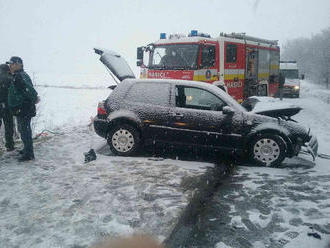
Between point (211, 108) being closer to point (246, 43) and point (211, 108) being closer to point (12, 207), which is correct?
point (12, 207)

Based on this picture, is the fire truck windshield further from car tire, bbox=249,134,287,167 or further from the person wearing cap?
the person wearing cap

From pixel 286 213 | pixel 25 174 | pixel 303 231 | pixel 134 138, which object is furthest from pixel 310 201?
pixel 25 174

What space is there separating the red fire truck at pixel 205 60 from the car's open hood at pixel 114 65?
2.10m

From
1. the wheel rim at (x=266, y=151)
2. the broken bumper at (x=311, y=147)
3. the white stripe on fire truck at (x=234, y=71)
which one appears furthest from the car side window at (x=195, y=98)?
the white stripe on fire truck at (x=234, y=71)

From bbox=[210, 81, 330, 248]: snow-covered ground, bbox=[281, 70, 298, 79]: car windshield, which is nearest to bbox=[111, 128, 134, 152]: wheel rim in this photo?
bbox=[210, 81, 330, 248]: snow-covered ground

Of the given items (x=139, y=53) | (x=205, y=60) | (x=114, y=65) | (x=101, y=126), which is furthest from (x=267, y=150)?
(x=139, y=53)

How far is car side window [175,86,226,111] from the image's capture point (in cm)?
713

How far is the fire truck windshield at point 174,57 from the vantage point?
11.1 meters

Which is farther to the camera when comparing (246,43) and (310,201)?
(246,43)

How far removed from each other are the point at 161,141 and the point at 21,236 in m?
3.79

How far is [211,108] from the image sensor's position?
23.3ft

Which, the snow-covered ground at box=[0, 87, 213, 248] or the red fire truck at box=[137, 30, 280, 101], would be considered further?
the red fire truck at box=[137, 30, 280, 101]

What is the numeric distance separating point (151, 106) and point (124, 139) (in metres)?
0.92

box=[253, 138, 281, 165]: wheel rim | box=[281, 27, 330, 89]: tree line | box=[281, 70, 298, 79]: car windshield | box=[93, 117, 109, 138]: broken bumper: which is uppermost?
box=[281, 27, 330, 89]: tree line
